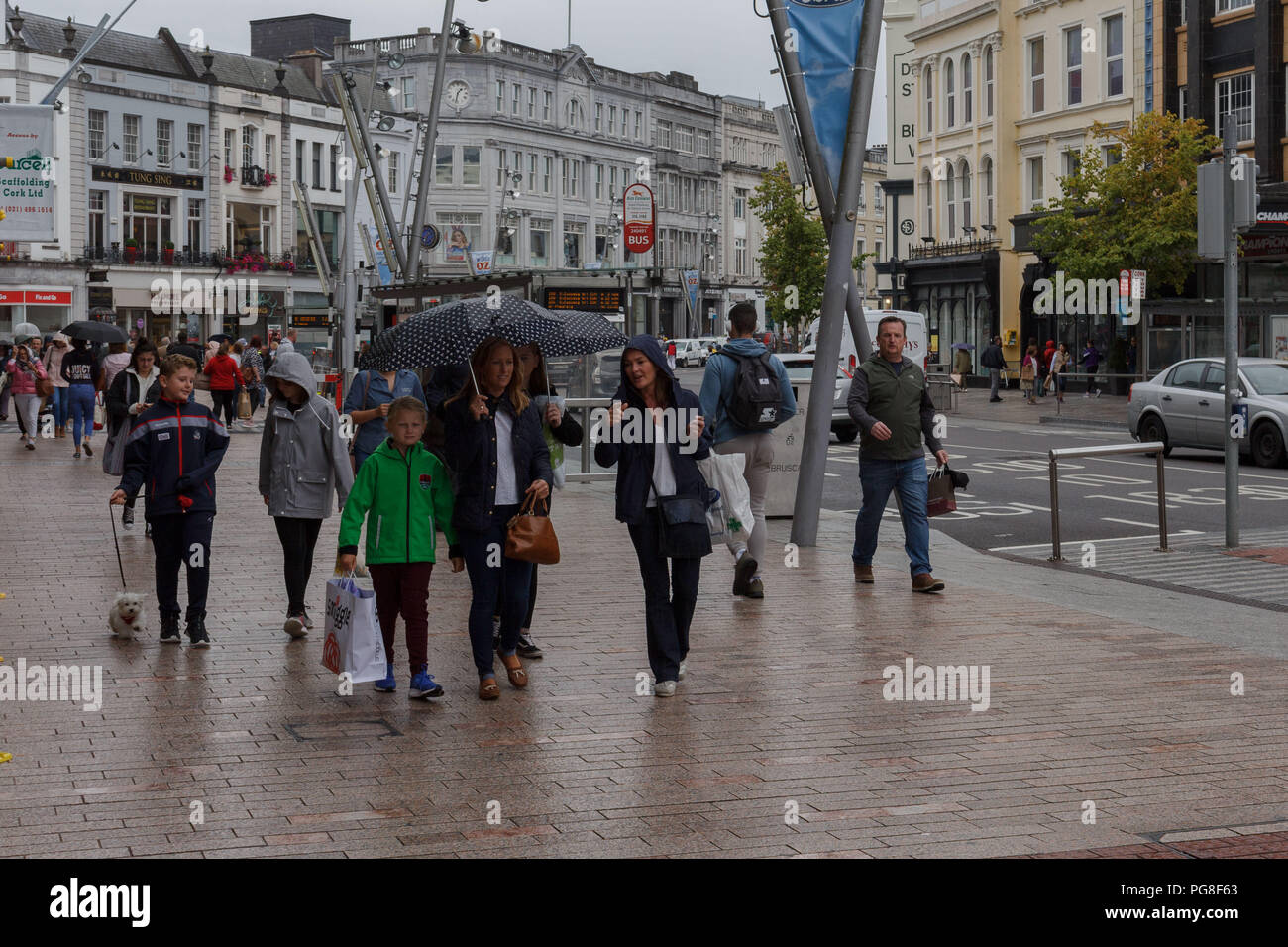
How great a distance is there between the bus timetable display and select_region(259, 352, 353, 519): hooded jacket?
18388 mm

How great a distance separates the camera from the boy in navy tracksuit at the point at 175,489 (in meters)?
9.38

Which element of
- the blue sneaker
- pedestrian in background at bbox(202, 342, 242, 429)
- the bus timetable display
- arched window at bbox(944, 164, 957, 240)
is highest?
arched window at bbox(944, 164, 957, 240)

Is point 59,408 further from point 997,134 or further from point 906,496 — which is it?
point 997,134

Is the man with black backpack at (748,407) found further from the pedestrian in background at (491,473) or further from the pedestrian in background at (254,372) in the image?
the pedestrian in background at (254,372)

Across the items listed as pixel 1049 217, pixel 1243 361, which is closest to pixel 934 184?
pixel 1049 217

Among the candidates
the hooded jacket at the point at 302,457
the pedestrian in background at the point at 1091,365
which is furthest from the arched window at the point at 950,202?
the hooded jacket at the point at 302,457

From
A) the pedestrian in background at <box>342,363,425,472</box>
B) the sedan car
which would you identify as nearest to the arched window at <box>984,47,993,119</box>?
the sedan car

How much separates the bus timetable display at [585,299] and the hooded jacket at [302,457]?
724 inches

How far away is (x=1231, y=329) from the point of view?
44.7ft

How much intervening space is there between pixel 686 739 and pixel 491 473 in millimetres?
1654

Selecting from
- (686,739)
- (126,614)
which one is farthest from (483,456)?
(126,614)

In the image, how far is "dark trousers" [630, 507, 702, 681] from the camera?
26.3 ft

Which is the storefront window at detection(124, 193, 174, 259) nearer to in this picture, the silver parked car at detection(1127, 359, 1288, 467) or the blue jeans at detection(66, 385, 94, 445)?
the blue jeans at detection(66, 385, 94, 445)

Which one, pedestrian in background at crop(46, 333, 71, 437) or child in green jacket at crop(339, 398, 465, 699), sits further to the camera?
pedestrian in background at crop(46, 333, 71, 437)
